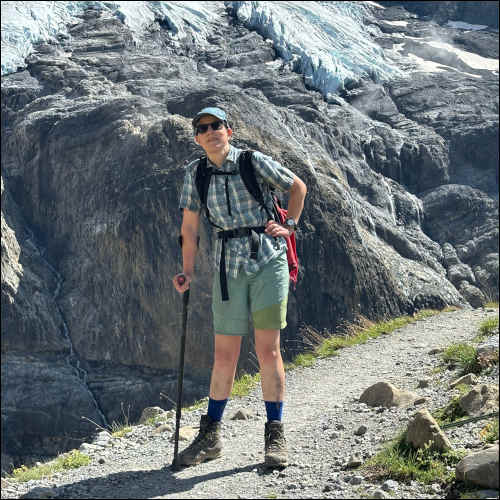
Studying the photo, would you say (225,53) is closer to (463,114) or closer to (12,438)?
(463,114)

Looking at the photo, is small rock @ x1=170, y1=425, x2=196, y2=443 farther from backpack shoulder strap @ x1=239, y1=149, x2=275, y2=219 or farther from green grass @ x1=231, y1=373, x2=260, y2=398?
backpack shoulder strap @ x1=239, y1=149, x2=275, y2=219

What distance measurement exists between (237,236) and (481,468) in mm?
2051

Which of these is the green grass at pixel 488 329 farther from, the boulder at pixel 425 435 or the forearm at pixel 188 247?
the forearm at pixel 188 247

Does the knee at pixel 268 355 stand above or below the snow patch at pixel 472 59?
below

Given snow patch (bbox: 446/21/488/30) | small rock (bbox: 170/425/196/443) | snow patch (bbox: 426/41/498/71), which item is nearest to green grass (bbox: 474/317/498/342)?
small rock (bbox: 170/425/196/443)

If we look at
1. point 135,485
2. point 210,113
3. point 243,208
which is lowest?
point 135,485

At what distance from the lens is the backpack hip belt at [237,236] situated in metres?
4.76

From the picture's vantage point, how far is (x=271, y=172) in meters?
4.77

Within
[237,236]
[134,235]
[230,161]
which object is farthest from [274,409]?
[134,235]

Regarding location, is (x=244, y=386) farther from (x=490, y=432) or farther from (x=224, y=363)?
(x=490, y=432)

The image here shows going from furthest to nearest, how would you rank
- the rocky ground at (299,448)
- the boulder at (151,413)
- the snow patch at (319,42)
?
the snow patch at (319,42)
the boulder at (151,413)
the rocky ground at (299,448)

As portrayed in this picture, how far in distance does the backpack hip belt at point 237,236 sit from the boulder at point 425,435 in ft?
4.72

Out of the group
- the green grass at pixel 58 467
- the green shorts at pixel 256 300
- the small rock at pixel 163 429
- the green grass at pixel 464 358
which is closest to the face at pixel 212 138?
the green shorts at pixel 256 300

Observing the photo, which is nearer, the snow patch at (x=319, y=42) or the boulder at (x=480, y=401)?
the boulder at (x=480, y=401)
